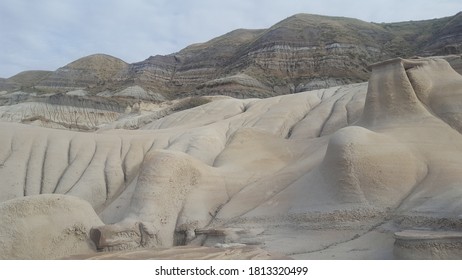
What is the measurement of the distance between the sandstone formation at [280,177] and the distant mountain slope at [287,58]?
28.3 meters

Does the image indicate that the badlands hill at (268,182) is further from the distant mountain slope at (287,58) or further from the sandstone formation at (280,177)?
the distant mountain slope at (287,58)

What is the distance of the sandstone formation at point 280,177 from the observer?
6875 millimetres

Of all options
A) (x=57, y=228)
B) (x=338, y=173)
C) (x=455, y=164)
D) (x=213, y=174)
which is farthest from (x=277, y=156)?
(x=57, y=228)

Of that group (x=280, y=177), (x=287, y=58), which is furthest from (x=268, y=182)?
(x=287, y=58)

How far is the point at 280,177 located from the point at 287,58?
3988 cm

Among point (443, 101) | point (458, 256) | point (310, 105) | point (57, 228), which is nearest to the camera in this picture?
point (458, 256)

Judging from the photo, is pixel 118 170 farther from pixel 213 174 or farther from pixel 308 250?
pixel 308 250

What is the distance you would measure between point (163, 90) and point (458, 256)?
50.5 meters

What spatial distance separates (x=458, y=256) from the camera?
5.08m

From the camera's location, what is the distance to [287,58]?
48.1 meters

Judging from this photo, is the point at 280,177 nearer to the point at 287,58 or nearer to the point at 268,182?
the point at 268,182

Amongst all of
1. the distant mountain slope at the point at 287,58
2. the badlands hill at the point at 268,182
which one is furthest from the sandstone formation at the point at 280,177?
the distant mountain slope at the point at 287,58

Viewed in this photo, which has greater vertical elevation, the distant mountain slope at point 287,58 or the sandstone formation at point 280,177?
the distant mountain slope at point 287,58

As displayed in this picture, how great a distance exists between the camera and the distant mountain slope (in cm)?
4266
